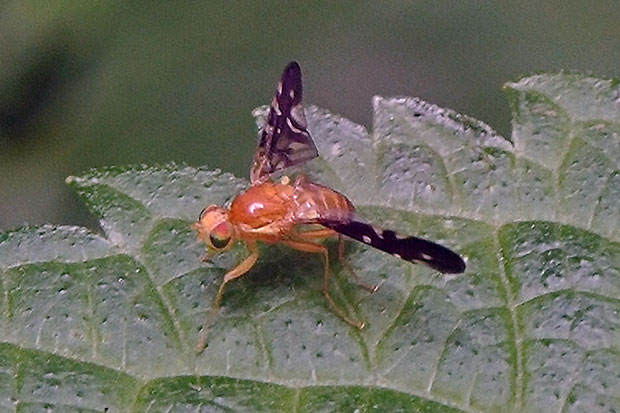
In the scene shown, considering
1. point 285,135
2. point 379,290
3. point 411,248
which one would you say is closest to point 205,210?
point 285,135

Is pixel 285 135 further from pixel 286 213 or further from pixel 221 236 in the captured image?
pixel 221 236

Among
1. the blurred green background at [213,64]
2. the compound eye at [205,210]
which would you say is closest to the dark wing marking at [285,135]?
the compound eye at [205,210]

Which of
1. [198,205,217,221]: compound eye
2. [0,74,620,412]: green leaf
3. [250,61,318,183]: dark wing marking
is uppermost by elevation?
[250,61,318,183]: dark wing marking

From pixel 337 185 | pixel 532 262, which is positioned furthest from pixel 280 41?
pixel 532 262

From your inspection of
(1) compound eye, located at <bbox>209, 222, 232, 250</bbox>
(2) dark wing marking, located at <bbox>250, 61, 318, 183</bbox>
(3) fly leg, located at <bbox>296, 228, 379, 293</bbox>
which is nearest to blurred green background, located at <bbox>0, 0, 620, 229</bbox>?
(2) dark wing marking, located at <bbox>250, 61, 318, 183</bbox>

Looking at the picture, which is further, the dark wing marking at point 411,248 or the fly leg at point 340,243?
the fly leg at point 340,243

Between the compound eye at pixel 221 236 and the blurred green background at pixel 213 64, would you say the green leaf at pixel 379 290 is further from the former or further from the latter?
the blurred green background at pixel 213 64

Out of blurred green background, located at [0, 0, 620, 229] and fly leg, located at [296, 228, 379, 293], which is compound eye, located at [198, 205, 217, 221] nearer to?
fly leg, located at [296, 228, 379, 293]
